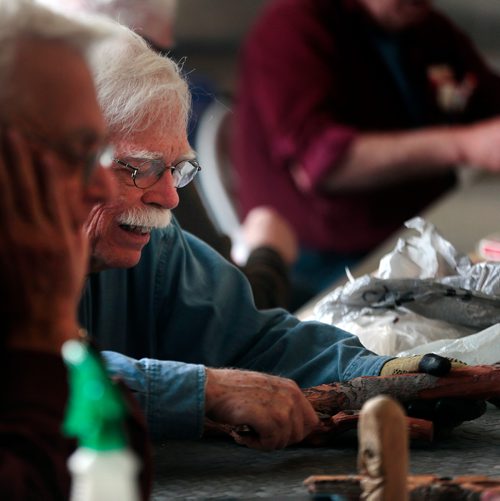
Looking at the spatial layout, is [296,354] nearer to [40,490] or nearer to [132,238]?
[132,238]

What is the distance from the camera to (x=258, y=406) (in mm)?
1355

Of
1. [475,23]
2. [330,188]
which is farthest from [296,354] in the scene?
[475,23]

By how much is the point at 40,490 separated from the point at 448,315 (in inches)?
42.6

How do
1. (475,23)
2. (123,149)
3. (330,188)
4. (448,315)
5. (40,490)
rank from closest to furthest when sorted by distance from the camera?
(40,490) < (123,149) < (448,315) < (330,188) < (475,23)

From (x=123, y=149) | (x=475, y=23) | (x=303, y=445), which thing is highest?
(x=475, y=23)

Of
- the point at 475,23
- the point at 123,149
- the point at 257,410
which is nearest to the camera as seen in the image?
the point at 257,410

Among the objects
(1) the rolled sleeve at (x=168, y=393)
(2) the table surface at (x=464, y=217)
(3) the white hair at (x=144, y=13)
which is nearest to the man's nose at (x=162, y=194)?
(1) the rolled sleeve at (x=168, y=393)

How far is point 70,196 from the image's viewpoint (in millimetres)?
980

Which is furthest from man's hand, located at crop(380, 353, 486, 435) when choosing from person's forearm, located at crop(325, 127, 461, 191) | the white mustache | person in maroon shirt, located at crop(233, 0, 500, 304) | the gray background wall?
the gray background wall

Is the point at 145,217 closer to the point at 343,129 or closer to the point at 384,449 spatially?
the point at 384,449

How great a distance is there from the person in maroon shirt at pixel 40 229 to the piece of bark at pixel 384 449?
19 cm

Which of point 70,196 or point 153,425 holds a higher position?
point 70,196

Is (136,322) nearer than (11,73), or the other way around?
(11,73)

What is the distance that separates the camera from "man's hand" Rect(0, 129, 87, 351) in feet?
3.06
